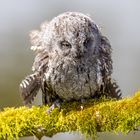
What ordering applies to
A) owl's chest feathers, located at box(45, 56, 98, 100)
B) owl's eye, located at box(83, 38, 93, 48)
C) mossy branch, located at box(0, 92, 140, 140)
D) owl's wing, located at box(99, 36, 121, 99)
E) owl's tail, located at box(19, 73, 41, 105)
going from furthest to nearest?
owl's tail, located at box(19, 73, 41, 105) < owl's wing, located at box(99, 36, 121, 99) < owl's chest feathers, located at box(45, 56, 98, 100) < owl's eye, located at box(83, 38, 93, 48) < mossy branch, located at box(0, 92, 140, 140)

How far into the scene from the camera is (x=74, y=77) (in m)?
8.09

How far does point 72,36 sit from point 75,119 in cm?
73

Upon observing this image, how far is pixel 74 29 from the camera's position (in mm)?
7875

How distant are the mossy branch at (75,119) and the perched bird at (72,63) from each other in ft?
1.11

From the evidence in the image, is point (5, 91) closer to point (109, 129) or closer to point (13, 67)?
point (13, 67)

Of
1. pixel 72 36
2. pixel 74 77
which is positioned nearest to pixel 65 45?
pixel 72 36

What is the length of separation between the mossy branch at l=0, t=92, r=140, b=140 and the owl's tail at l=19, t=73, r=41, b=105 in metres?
0.53

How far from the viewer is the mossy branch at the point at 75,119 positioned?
7387 mm

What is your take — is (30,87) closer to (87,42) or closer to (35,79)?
(35,79)

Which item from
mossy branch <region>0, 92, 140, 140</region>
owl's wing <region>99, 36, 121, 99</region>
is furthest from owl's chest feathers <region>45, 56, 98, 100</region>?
mossy branch <region>0, 92, 140, 140</region>

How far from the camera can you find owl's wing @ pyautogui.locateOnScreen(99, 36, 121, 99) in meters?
8.22

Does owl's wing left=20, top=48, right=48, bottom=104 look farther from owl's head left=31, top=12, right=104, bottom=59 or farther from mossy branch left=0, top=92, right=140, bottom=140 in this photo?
mossy branch left=0, top=92, right=140, bottom=140

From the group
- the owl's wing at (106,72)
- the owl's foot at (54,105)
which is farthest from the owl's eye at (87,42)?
the owl's foot at (54,105)

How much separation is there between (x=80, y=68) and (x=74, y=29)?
39cm
